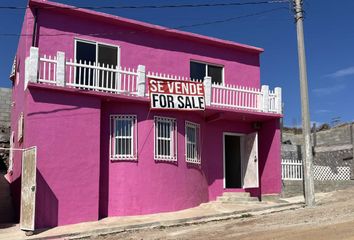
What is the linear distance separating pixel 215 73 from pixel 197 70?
2.75 feet

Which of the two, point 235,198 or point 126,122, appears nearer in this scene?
point 126,122

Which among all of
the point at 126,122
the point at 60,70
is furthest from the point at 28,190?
the point at 126,122

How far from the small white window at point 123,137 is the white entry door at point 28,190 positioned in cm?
276

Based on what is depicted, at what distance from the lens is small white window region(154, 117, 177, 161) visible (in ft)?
54.6

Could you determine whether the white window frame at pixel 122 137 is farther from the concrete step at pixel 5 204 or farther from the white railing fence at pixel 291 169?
the white railing fence at pixel 291 169

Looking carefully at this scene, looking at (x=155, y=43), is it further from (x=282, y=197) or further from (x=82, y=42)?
(x=282, y=197)

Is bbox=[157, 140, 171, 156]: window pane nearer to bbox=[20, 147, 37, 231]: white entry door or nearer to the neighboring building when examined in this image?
the neighboring building

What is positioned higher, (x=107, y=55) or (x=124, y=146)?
(x=107, y=55)

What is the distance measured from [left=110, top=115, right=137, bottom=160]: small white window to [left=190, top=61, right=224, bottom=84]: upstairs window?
4.25 m

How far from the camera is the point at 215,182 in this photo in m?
18.9

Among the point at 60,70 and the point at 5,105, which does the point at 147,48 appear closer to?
the point at 60,70

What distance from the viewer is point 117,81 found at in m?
16.3

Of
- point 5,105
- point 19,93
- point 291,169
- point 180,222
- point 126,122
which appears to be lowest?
point 180,222

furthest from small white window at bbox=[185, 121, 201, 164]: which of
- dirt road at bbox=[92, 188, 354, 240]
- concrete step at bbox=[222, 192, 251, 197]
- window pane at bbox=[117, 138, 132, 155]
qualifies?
dirt road at bbox=[92, 188, 354, 240]
